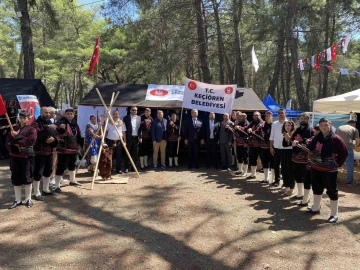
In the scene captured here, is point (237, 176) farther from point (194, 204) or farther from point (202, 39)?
point (202, 39)

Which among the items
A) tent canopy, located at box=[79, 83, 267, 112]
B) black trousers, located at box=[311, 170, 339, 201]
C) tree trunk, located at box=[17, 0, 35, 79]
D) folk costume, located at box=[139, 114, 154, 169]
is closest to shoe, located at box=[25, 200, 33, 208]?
folk costume, located at box=[139, 114, 154, 169]

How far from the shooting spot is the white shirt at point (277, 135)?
757 cm

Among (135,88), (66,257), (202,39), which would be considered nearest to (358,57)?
(202,39)

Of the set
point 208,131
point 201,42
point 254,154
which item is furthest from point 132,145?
point 201,42

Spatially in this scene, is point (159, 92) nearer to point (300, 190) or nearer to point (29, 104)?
point (29, 104)

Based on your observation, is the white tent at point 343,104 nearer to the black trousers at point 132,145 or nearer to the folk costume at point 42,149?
the black trousers at point 132,145

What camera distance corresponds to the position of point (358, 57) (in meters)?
27.1

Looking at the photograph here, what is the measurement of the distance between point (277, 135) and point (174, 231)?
3.60m

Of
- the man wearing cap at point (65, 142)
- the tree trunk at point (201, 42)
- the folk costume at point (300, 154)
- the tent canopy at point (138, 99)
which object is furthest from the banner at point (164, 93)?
the folk costume at point (300, 154)

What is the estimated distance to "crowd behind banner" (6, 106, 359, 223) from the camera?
5879 millimetres

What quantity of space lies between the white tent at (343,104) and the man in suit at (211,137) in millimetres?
3412

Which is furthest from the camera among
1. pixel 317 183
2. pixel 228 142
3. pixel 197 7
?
pixel 197 7

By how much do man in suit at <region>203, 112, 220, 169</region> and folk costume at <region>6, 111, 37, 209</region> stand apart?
17.9ft

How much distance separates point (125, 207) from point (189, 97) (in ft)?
15.9
